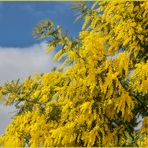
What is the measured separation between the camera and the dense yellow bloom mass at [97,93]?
10539 mm

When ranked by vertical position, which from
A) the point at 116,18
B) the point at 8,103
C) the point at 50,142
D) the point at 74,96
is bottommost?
the point at 50,142

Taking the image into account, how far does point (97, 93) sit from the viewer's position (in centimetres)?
1067

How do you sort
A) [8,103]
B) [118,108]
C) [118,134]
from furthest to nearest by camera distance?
[8,103], [118,134], [118,108]

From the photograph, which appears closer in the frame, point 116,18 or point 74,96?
point 74,96

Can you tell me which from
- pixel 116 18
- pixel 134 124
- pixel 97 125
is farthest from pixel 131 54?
pixel 97 125

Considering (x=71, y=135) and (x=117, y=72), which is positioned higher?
(x=117, y=72)

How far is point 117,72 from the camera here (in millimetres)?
10570

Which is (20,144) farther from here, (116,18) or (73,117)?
(116,18)

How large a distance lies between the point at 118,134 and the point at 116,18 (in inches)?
124

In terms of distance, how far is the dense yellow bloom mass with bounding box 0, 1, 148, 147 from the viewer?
10539 mm

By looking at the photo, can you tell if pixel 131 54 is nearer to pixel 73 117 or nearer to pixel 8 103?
pixel 73 117

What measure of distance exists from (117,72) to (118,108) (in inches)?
31.5

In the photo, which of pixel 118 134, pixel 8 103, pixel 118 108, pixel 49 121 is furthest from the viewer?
pixel 8 103

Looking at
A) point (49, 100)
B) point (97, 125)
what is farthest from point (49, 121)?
point (97, 125)
